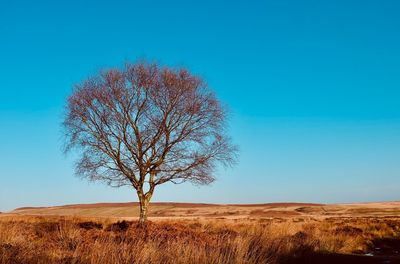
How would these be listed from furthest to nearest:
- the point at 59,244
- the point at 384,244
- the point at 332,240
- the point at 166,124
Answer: the point at 166,124 < the point at 384,244 < the point at 332,240 < the point at 59,244

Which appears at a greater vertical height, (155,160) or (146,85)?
(146,85)

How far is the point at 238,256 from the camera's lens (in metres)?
8.36

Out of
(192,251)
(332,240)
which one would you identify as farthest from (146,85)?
(192,251)

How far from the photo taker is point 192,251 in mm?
8141

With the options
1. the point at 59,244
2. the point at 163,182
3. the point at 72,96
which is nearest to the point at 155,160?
the point at 163,182

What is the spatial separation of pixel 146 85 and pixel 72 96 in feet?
13.1

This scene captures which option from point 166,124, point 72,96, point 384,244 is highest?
point 72,96

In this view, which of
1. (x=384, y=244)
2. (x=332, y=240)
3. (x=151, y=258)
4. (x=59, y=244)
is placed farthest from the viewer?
(x=384, y=244)

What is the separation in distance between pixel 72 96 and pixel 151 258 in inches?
685

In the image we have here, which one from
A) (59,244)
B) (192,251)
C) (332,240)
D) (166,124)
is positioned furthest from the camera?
(166,124)

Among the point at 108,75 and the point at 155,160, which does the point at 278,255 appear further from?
the point at 108,75

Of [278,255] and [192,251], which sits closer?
[192,251]

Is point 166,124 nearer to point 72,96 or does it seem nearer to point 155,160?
point 155,160

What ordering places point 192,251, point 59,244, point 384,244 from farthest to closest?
1. point 384,244
2. point 59,244
3. point 192,251
